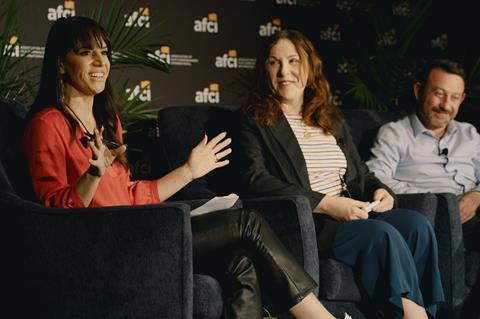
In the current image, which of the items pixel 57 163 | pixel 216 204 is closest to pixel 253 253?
pixel 216 204

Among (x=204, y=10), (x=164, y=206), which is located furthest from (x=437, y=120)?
(x=164, y=206)

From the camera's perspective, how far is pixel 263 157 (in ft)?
10.7

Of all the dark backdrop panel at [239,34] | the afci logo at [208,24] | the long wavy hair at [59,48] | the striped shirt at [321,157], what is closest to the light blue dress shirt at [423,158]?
the striped shirt at [321,157]

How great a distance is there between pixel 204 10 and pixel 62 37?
205cm

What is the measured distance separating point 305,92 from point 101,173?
4.60 ft

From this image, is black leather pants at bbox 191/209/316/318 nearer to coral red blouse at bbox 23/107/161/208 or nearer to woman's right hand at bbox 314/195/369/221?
coral red blouse at bbox 23/107/161/208

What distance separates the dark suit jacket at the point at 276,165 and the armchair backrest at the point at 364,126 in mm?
544

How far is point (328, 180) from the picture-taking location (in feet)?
10.9

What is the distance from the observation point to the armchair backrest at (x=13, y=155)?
8.95 feet

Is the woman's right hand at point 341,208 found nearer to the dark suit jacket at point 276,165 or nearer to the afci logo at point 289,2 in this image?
the dark suit jacket at point 276,165

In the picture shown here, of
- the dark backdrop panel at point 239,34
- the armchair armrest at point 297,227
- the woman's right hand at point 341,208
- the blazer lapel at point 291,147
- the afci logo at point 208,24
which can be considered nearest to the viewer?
the armchair armrest at point 297,227

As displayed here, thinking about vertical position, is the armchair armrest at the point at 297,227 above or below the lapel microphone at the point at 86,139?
below

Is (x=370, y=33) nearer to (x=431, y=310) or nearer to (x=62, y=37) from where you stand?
(x=431, y=310)

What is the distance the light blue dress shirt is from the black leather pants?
126 centimetres
